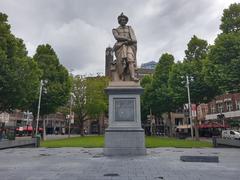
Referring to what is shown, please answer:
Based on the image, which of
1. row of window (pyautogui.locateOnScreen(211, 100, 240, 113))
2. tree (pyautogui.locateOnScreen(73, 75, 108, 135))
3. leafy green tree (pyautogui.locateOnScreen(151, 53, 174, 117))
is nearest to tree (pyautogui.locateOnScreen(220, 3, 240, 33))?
leafy green tree (pyautogui.locateOnScreen(151, 53, 174, 117))

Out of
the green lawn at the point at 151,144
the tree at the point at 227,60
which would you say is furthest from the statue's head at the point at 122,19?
the tree at the point at 227,60

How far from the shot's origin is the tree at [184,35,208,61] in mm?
41344

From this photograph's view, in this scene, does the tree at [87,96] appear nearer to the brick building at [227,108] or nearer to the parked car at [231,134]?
the brick building at [227,108]

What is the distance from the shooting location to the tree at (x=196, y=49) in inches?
1628

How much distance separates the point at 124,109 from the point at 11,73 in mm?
15747

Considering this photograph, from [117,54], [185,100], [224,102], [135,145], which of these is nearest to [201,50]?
[185,100]

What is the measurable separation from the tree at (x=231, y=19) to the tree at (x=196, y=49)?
11129mm

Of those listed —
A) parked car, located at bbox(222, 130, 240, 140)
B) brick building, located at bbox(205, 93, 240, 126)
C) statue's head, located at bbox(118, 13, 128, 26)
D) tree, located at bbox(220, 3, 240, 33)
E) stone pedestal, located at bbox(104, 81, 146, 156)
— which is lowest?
parked car, located at bbox(222, 130, 240, 140)

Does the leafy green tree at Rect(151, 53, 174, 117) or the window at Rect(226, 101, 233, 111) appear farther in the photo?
the window at Rect(226, 101, 233, 111)

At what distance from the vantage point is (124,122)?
15133 millimetres

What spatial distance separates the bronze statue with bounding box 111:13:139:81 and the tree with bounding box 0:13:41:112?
13.7m

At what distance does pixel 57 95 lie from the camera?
4244 cm

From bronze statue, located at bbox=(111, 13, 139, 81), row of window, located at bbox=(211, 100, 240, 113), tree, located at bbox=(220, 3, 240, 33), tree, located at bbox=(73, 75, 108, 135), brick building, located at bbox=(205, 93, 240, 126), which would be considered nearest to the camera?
bronze statue, located at bbox=(111, 13, 139, 81)

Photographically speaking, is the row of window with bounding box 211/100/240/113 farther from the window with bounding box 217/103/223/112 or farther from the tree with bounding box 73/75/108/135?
the tree with bounding box 73/75/108/135
